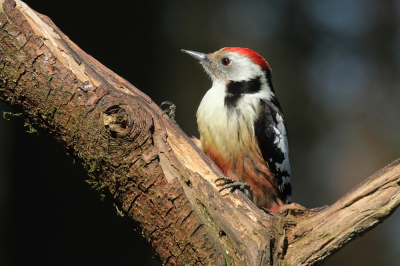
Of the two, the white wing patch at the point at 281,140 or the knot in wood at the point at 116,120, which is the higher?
the knot in wood at the point at 116,120

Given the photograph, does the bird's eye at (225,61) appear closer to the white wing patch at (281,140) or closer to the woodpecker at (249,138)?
the woodpecker at (249,138)

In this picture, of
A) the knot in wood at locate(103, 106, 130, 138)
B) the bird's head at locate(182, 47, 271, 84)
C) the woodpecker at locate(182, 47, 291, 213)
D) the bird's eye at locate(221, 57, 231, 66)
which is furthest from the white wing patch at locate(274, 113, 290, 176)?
Result: the knot in wood at locate(103, 106, 130, 138)

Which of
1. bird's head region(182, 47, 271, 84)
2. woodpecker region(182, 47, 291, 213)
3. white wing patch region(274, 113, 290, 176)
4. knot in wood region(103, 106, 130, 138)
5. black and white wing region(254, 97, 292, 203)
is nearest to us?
knot in wood region(103, 106, 130, 138)

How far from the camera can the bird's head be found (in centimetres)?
422

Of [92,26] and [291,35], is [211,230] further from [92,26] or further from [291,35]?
[291,35]

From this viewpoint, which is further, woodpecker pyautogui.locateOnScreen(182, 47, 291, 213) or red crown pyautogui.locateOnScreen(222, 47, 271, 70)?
red crown pyautogui.locateOnScreen(222, 47, 271, 70)

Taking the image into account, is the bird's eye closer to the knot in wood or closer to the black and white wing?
the black and white wing

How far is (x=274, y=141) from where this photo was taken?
3.85 metres

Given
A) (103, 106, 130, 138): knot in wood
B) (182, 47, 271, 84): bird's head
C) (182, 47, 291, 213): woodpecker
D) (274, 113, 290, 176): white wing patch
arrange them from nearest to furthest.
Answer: (103, 106, 130, 138): knot in wood → (182, 47, 291, 213): woodpecker → (274, 113, 290, 176): white wing patch → (182, 47, 271, 84): bird's head

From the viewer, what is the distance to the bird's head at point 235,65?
4225 millimetres

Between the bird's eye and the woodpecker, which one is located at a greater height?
the bird's eye

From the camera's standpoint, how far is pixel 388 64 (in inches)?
363

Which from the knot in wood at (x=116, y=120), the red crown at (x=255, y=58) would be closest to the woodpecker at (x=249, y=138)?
the red crown at (x=255, y=58)

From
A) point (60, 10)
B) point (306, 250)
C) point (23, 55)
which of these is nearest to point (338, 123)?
point (60, 10)
